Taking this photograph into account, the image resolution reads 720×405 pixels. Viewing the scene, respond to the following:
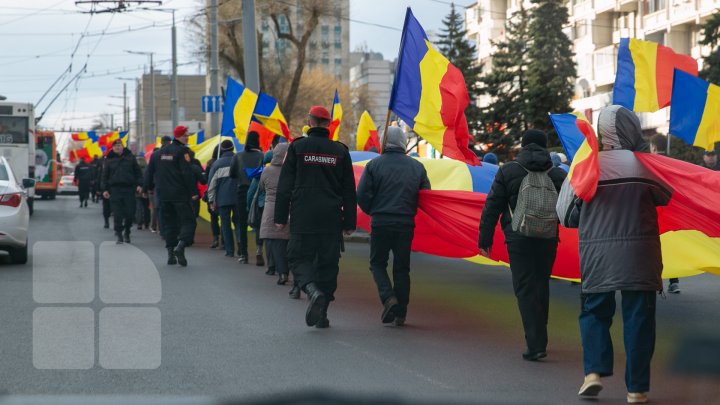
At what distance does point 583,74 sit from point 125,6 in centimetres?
3402

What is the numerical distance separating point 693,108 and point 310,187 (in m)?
6.65

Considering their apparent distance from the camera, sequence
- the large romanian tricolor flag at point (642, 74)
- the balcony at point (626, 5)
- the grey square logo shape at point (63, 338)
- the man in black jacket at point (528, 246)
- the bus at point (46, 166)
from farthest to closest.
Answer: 1. the balcony at point (626, 5)
2. the bus at point (46, 166)
3. the large romanian tricolor flag at point (642, 74)
4. the man in black jacket at point (528, 246)
5. the grey square logo shape at point (63, 338)

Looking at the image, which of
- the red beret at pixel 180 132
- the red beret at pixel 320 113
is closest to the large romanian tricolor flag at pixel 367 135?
the red beret at pixel 180 132

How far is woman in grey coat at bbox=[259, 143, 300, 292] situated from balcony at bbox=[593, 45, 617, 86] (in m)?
46.9

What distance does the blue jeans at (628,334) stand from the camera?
6.81 metres

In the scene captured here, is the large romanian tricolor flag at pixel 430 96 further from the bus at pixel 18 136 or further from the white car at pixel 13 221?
the bus at pixel 18 136

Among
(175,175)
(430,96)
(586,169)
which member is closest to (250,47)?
(175,175)

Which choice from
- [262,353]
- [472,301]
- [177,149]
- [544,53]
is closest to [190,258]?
[177,149]

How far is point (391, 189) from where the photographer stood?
1026cm

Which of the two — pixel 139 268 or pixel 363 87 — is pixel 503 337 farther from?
pixel 363 87

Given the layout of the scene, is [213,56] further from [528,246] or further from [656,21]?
[656,21]

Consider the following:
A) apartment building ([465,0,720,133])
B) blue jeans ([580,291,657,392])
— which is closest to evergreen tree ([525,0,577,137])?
apartment building ([465,0,720,133])

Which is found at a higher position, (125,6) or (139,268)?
(125,6)

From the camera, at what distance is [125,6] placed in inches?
1422
